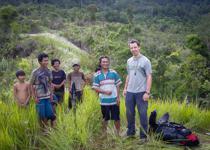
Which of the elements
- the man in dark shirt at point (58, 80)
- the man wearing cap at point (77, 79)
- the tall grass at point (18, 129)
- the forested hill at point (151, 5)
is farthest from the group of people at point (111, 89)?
the forested hill at point (151, 5)

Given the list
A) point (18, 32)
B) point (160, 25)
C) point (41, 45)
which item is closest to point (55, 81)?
point (41, 45)

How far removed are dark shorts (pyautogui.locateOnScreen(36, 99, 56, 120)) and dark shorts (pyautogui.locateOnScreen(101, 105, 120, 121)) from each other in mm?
745

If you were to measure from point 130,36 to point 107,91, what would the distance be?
32625 millimetres

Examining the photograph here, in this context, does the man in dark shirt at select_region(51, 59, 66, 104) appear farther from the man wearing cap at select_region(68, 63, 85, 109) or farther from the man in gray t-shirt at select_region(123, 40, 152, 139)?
the man in gray t-shirt at select_region(123, 40, 152, 139)

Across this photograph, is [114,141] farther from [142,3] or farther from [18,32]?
[142,3]

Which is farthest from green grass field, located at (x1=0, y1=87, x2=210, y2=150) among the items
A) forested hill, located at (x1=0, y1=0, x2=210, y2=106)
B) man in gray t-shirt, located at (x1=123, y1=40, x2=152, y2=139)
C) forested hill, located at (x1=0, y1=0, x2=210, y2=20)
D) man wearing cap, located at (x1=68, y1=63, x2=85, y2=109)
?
forested hill, located at (x1=0, y1=0, x2=210, y2=20)

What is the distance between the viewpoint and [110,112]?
4.77 metres

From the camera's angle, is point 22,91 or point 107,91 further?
point 22,91

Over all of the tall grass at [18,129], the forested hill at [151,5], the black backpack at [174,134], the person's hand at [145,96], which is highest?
the forested hill at [151,5]

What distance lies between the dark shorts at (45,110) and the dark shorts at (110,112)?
745 mm

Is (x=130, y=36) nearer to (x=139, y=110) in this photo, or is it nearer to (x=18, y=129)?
(x=139, y=110)

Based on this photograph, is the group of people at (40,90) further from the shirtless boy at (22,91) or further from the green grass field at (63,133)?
the green grass field at (63,133)

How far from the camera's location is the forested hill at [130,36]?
15953 mm

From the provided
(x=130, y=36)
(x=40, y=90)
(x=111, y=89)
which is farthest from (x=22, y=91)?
(x=130, y=36)
